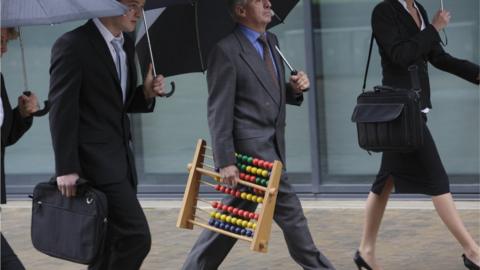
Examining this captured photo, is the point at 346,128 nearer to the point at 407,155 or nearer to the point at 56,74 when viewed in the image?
the point at 407,155

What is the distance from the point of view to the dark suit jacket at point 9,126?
4984mm

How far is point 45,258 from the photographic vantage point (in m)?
7.67

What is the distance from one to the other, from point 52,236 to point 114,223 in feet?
1.00

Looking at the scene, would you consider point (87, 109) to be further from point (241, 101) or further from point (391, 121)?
point (391, 121)

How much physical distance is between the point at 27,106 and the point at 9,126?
229mm

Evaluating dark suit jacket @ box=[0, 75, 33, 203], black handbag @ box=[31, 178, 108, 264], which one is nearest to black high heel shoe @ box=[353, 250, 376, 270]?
black handbag @ box=[31, 178, 108, 264]

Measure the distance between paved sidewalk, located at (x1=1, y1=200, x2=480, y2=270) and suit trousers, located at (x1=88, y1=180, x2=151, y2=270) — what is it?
1758 mm

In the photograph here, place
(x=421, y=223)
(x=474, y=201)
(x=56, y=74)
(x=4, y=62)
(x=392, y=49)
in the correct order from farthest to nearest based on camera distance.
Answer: (x=4, y=62), (x=474, y=201), (x=421, y=223), (x=392, y=49), (x=56, y=74)

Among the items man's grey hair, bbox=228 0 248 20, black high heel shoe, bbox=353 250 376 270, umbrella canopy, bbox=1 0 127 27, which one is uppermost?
umbrella canopy, bbox=1 0 127 27

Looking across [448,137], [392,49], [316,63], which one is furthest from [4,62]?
[392,49]

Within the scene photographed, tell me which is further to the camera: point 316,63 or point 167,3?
point 316,63

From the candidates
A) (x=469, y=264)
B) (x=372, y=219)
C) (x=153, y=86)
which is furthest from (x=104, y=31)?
(x=469, y=264)

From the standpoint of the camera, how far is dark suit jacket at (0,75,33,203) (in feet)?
16.4

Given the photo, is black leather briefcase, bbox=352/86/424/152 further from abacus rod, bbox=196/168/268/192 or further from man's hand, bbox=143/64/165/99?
man's hand, bbox=143/64/165/99
